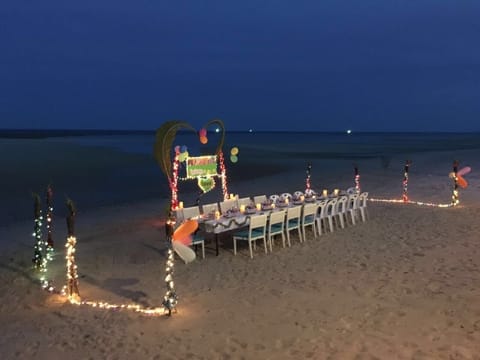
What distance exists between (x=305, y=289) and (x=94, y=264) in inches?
180

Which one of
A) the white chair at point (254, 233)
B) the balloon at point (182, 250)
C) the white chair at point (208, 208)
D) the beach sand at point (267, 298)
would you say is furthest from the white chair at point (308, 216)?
the balloon at point (182, 250)

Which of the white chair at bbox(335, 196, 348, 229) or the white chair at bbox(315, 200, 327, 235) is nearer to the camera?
the white chair at bbox(315, 200, 327, 235)

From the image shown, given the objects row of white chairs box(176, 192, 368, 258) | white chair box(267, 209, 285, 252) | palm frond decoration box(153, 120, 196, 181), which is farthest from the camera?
palm frond decoration box(153, 120, 196, 181)

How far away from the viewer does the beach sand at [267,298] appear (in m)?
6.31

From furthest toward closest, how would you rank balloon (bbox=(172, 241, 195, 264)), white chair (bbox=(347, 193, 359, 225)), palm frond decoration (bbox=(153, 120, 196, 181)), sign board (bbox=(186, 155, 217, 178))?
white chair (bbox=(347, 193, 359, 225)), sign board (bbox=(186, 155, 217, 178)), palm frond decoration (bbox=(153, 120, 196, 181)), balloon (bbox=(172, 241, 195, 264))

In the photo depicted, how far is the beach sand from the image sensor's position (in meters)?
6.31

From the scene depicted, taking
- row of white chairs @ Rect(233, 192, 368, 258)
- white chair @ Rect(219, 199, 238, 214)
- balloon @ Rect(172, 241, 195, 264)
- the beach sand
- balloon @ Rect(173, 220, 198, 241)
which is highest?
balloon @ Rect(173, 220, 198, 241)

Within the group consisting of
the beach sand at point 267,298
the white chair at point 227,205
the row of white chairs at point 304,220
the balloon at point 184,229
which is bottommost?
the beach sand at point 267,298

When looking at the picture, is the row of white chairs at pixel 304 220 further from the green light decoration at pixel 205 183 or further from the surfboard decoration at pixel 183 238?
the surfboard decoration at pixel 183 238

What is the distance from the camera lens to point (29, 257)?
10.9 metres

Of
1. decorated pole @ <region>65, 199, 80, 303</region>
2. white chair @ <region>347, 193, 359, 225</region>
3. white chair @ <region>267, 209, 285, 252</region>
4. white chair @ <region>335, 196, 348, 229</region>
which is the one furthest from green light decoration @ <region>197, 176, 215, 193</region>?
decorated pole @ <region>65, 199, 80, 303</region>

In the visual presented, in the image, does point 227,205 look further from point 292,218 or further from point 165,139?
point 165,139

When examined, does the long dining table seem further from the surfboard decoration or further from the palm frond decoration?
the surfboard decoration

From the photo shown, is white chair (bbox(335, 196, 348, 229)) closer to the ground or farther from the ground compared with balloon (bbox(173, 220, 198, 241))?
closer to the ground
